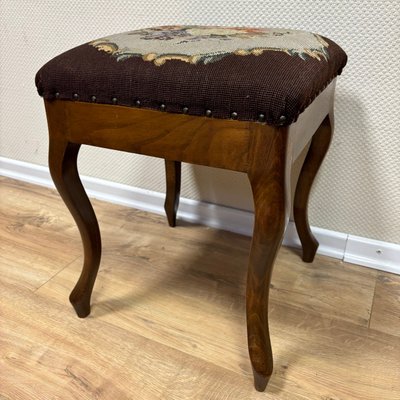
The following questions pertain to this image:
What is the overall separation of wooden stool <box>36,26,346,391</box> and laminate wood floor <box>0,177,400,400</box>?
125 millimetres

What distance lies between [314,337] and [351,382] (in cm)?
11

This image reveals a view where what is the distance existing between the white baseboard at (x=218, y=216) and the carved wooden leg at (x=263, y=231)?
1.46ft

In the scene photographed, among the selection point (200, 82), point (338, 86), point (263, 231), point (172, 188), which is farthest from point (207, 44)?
point (172, 188)

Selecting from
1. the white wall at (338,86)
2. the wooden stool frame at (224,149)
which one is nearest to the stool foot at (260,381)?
the wooden stool frame at (224,149)

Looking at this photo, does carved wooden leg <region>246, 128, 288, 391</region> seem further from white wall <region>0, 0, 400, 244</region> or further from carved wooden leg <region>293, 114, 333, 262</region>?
white wall <region>0, 0, 400, 244</region>

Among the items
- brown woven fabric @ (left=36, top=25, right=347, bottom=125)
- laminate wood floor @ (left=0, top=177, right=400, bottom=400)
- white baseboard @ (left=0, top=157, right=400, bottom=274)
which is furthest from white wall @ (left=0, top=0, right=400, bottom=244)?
brown woven fabric @ (left=36, top=25, right=347, bottom=125)

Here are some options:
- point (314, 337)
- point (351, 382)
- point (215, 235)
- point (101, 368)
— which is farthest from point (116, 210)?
point (351, 382)

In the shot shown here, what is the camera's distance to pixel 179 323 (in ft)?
2.73

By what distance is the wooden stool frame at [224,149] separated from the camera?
0.51m

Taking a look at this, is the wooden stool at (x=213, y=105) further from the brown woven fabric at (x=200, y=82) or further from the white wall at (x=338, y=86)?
the white wall at (x=338, y=86)

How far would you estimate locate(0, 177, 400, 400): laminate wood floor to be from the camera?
0.71 m

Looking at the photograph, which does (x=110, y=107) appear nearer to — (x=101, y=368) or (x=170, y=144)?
(x=170, y=144)

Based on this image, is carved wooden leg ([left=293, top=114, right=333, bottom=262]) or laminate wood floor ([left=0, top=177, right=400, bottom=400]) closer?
laminate wood floor ([left=0, top=177, right=400, bottom=400])

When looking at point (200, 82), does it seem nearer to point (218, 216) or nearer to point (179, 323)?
point (179, 323)
